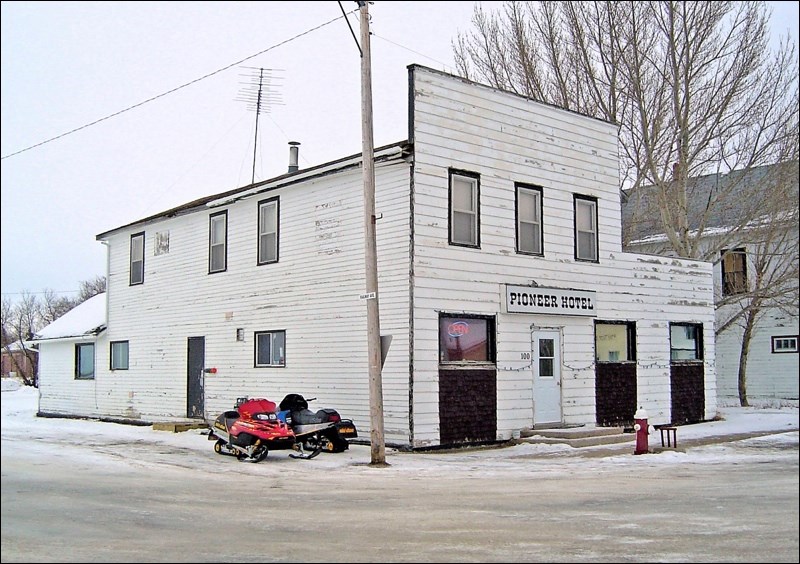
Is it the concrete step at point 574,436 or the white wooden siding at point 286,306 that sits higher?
the white wooden siding at point 286,306

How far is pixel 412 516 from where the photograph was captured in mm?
9719

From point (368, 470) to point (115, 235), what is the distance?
16.5m

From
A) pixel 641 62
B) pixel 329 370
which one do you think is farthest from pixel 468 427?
pixel 641 62

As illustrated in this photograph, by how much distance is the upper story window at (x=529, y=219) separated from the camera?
19.1 meters

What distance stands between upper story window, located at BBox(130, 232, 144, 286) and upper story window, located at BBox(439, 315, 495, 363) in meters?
12.2

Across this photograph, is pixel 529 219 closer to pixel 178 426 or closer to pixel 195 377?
pixel 195 377

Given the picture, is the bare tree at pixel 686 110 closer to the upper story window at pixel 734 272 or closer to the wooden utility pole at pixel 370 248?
the upper story window at pixel 734 272

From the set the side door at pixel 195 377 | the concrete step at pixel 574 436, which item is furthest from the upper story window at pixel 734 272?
the side door at pixel 195 377

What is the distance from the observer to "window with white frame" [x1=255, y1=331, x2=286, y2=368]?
20156 millimetres

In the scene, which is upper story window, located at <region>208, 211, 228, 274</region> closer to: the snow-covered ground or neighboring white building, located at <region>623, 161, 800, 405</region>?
the snow-covered ground

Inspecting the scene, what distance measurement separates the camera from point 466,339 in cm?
1775

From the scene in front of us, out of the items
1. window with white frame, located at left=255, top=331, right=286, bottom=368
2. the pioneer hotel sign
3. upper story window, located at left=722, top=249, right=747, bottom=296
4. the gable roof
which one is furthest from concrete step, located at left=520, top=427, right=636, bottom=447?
the gable roof

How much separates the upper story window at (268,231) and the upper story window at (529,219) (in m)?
5.82

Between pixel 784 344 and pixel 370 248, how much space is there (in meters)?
23.2
